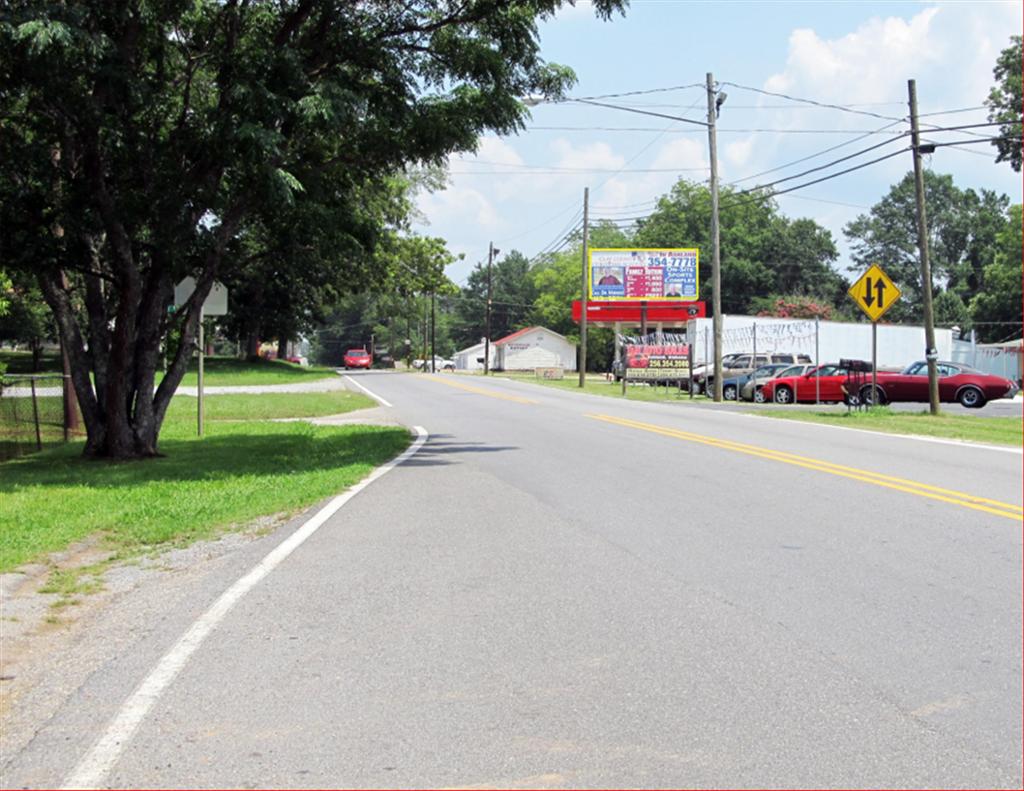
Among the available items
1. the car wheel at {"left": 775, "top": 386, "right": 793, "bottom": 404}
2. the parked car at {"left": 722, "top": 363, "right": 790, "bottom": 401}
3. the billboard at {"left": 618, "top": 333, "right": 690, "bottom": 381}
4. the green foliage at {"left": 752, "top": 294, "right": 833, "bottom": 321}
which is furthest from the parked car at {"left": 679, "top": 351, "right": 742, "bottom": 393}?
the green foliage at {"left": 752, "top": 294, "right": 833, "bottom": 321}

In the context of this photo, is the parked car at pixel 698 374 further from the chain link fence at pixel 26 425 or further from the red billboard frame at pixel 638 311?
the chain link fence at pixel 26 425

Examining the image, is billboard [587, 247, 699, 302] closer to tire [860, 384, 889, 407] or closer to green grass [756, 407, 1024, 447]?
tire [860, 384, 889, 407]

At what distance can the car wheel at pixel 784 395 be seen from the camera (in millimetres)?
32688

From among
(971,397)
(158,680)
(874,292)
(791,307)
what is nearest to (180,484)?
(158,680)

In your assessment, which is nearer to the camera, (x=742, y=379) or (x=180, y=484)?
(x=180, y=484)

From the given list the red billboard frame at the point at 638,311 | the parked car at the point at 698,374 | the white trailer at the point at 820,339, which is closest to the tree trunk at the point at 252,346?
the red billboard frame at the point at 638,311

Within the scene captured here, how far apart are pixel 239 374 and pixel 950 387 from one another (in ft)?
108

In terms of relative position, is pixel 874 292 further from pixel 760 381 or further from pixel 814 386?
pixel 760 381

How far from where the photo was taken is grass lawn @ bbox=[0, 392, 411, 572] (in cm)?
930

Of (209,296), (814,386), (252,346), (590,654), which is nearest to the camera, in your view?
(590,654)

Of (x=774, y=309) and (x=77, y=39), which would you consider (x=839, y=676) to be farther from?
(x=774, y=309)

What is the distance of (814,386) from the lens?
32312 millimetres

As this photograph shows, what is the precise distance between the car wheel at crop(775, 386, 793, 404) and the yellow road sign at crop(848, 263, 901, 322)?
8807mm

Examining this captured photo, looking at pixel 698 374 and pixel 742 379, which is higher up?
pixel 698 374
